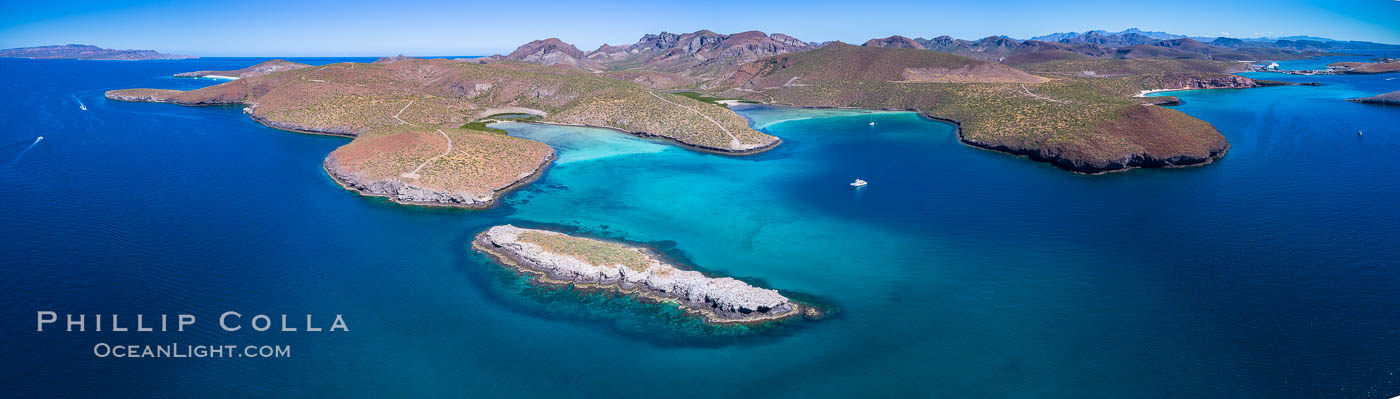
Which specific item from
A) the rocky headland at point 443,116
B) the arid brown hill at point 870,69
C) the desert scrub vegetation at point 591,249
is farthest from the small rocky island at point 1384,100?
the desert scrub vegetation at point 591,249

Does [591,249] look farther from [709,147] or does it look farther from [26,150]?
[26,150]

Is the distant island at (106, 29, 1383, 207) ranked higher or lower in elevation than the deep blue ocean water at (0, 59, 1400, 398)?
higher

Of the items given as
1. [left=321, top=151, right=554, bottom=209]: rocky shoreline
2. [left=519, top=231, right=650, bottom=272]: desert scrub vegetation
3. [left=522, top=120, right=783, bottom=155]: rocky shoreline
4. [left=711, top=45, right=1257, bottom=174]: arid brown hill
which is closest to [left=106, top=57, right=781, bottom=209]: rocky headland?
[left=321, top=151, right=554, bottom=209]: rocky shoreline

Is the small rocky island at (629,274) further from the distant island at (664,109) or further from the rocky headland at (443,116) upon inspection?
the distant island at (664,109)

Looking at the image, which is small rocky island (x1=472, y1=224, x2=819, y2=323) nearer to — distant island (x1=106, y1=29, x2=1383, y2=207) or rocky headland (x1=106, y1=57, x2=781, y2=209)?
rocky headland (x1=106, y1=57, x2=781, y2=209)

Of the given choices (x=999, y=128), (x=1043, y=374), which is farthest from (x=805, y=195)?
(x=999, y=128)

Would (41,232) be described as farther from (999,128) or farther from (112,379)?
(999,128)
